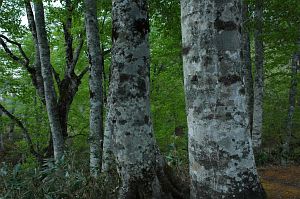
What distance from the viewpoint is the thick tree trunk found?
2338 millimetres

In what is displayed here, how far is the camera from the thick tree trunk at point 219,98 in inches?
92.0

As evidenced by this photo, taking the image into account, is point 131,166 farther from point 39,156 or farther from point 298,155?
point 298,155

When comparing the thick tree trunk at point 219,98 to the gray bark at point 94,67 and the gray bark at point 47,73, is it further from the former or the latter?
the gray bark at point 47,73

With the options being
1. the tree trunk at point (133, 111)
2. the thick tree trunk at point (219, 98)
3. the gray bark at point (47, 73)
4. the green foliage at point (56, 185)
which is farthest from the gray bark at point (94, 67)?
the thick tree trunk at point (219, 98)

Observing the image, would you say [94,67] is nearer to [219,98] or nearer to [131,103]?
[131,103]

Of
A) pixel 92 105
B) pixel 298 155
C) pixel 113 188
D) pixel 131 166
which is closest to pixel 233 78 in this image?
pixel 131 166

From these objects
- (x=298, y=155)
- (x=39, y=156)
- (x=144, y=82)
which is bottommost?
(x=298, y=155)

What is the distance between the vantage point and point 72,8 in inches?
376

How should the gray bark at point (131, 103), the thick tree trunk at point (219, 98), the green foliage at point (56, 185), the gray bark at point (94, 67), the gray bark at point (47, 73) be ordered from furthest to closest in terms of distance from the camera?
the gray bark at point (47, 73)
the gray bark at point (94, 67)
the green foliage at point (56, 185)
the gray bark at point (131, 103)
the thick tree trunk at point (219, 98)

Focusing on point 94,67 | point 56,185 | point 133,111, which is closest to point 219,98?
point 133,111

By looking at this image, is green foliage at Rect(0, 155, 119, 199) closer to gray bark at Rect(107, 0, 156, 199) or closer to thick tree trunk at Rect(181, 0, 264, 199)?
gray bark at Rect(107, 0, 156, 199)

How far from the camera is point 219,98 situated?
2.34 meters

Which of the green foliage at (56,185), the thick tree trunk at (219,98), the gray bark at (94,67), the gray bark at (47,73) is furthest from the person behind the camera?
the gray bark at (47,73)

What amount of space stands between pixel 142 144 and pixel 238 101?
1.70m
